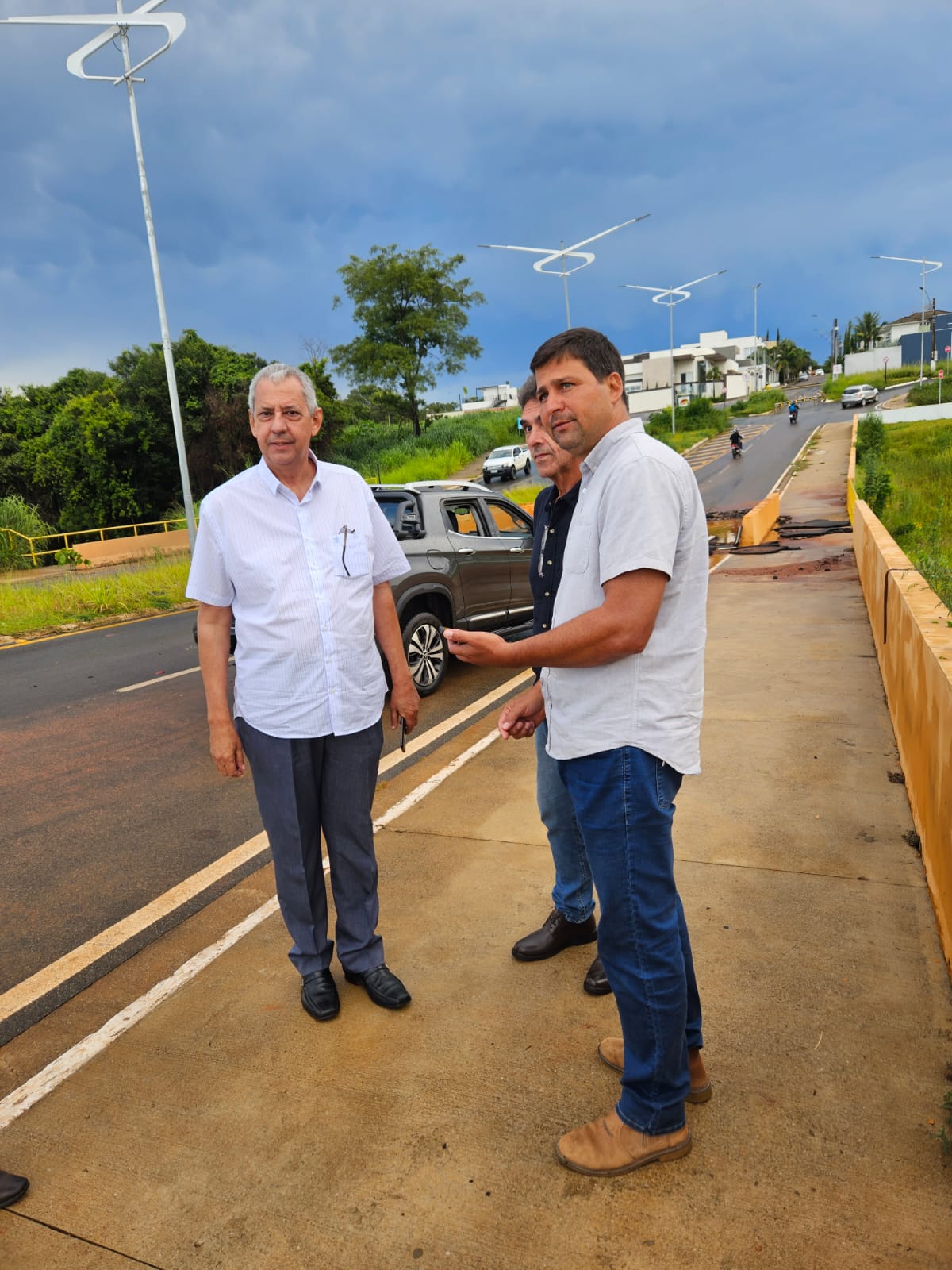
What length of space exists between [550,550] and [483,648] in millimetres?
724

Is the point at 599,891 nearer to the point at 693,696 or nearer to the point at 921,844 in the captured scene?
the point at 693,696

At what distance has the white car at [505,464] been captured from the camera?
40.4 meters

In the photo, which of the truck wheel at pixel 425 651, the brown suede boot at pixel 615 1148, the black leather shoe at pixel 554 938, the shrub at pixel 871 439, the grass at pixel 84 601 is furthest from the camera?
the shrub at pixel 871 439

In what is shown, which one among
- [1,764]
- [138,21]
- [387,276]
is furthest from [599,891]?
[387,276]

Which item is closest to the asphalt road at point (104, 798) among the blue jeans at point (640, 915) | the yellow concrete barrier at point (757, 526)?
the blue jeans at point (640, 915)

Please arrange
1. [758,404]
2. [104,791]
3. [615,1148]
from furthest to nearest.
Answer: [758,404] < [104,791] < [615,1148]

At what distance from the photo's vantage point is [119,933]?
3826 mm

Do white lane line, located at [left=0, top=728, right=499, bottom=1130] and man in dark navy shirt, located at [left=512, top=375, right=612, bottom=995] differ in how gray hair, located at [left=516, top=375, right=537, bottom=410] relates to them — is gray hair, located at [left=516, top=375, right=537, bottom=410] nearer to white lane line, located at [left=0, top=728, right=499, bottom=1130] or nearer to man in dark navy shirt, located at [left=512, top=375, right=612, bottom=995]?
man in dark navy shirt, located at [left=512, top=375, right=612, bottom=995]

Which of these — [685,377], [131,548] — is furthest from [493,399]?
[131,548]

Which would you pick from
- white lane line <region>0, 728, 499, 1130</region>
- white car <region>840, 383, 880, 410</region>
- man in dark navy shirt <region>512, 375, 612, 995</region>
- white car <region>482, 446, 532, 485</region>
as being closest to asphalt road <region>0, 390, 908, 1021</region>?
white lane line <region>0, 728, 499, 1130</region>

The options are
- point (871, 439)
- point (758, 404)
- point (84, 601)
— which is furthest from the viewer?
point (758, 404)

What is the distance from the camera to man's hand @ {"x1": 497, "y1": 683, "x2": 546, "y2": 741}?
2.70 m

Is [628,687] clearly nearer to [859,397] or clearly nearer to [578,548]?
[578,548]

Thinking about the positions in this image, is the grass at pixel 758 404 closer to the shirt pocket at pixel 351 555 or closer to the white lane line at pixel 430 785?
the white lane line at pixel 430 785
